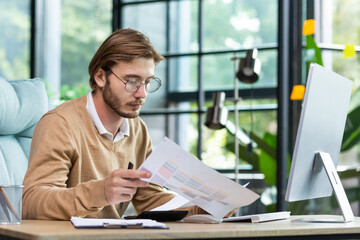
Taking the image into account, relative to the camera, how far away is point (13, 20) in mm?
4746

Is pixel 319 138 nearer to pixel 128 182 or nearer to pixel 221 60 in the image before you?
pixel 128 182

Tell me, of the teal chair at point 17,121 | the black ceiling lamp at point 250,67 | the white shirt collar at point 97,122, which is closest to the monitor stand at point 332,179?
the white shirt collar at point 97,122

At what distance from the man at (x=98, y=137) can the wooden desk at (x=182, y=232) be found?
0.17m

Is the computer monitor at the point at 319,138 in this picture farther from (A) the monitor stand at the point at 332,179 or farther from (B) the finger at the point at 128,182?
(B) the finger at the point at 128,182

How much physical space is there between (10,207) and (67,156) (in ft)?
1.33

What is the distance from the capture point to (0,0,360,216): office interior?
150 inches

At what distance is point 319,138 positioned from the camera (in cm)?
171

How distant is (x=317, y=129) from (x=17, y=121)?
99 cm

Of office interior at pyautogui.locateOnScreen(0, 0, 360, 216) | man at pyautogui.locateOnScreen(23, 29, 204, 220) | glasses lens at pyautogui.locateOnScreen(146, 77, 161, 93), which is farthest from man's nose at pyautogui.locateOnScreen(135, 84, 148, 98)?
office interior at pyautogui.locateOnScreen(0, 0, 360, 216)

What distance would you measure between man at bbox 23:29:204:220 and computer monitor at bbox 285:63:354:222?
345mm

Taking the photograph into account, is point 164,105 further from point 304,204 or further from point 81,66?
point 304,204

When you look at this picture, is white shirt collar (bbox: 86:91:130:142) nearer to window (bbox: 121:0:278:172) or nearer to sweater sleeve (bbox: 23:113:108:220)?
sweater sleeve (bbox: 23:113:108:220)

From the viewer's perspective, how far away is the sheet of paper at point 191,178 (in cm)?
137

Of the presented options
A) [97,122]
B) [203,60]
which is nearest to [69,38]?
[203,60]
